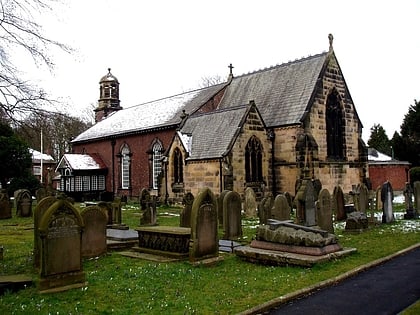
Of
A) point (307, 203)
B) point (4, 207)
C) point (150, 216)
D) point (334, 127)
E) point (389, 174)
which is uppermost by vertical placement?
point (334, 127)

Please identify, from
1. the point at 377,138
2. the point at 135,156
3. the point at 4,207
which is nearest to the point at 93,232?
the point at 4,207

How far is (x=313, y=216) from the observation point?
1468 cm

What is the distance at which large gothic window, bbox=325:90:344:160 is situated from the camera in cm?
3012

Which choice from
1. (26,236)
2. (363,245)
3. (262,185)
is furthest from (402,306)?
(262,185)

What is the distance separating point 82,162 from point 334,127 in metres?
24.8

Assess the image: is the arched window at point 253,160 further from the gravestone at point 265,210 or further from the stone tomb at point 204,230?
the stone tomb at point 204,230

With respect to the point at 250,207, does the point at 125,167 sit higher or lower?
higher

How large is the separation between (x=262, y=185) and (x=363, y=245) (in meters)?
15.0

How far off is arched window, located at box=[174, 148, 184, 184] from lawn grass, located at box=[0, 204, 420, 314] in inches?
700

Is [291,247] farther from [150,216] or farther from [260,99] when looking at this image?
[260,99]

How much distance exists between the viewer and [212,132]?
94.3 feet

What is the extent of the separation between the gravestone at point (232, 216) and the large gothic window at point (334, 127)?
16995 millimetres

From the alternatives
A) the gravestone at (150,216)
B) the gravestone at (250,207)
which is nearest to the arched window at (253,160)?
the gravestone at (250,207)

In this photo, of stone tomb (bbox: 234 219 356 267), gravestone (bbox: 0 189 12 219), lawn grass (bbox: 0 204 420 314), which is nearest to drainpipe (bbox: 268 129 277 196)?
lawn grass (bbox: 0 204 420 314)
